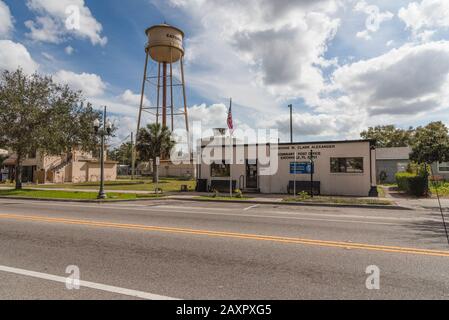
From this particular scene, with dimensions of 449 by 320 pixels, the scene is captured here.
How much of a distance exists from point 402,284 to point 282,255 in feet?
6.67

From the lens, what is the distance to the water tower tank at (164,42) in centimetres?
4503

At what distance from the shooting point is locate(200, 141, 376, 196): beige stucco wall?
68.0 feet

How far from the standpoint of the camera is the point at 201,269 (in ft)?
16.2

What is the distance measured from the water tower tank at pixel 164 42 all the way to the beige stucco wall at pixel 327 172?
2876cm

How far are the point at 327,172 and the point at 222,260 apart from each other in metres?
17.8

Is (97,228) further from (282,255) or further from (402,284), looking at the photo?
(402,284)

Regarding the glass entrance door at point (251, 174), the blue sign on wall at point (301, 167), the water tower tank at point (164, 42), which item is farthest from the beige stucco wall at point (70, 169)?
the blue sign on wall at point (301, 167)

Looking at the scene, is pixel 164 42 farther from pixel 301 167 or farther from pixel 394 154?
pixel 394 154

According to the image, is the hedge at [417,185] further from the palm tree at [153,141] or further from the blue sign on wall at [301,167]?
the palm tree at [153,141]

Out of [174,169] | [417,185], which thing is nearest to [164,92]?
[174,169]

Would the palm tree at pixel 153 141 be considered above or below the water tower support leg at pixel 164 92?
below

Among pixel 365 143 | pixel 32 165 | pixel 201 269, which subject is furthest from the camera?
pixel 32 165
